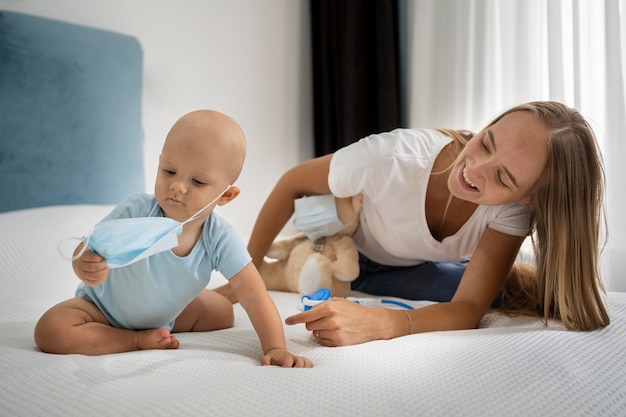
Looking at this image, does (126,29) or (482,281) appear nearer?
(482,281)

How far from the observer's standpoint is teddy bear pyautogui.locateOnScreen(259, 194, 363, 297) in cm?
177

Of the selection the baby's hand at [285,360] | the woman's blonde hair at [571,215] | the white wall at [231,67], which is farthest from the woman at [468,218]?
the white wall at [231,67]

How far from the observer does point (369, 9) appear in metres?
3.04

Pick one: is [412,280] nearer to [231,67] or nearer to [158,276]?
[158,276]

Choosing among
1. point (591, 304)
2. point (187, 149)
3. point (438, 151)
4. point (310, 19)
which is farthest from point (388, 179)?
point (310, 19)

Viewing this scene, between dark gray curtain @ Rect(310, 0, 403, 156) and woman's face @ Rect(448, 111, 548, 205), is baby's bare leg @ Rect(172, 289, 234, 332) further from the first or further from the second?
dark gray curtain @ Rect(310, 0, 403, 156)

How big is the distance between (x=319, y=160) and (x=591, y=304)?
854 millimetres

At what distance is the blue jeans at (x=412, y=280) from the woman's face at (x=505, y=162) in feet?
1.35

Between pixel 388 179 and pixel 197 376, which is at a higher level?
pixel 388 179

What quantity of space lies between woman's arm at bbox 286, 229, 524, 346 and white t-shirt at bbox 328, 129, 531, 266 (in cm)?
11

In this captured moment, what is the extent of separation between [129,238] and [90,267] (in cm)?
8

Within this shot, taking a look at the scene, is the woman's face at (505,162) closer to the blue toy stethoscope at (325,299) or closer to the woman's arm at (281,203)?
the blue toy stethoscope at (325,299)

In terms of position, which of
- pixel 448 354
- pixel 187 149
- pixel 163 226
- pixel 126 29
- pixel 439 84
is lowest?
pixel 448 354

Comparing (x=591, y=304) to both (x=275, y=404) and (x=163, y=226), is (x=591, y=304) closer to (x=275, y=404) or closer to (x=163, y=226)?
(x=275, y=404)
